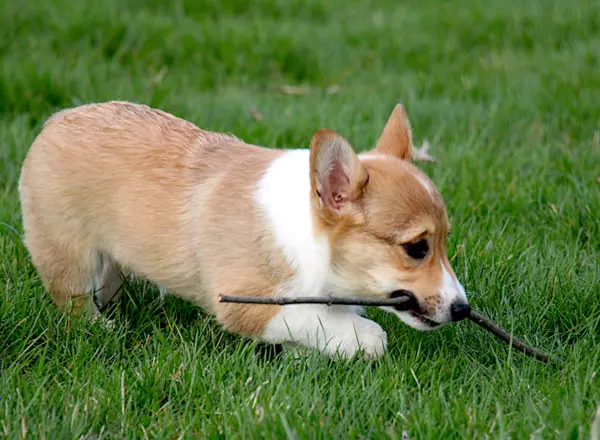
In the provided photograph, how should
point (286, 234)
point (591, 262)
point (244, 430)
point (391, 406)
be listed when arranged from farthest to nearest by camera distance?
point (591, 262) < point (286, 234) < point (391, 406) < point (244, 430)

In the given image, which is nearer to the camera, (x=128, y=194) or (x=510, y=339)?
(x=510, y=339)

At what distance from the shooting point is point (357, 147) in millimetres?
5660

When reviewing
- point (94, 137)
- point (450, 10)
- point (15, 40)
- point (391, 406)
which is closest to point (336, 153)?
point (391, 406)

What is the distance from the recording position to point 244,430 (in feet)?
9.45

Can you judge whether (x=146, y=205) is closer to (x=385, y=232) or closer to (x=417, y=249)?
(x=385, y=232)

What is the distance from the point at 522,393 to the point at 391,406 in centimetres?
49

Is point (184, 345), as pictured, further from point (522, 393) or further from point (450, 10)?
point (450, 10)

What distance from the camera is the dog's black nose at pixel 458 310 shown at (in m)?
3.27

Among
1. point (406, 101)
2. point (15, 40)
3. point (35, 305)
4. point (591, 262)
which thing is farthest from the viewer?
point (15, 40)

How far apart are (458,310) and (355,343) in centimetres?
45

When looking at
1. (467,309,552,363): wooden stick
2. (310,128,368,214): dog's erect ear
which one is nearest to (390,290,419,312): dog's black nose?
(467,309,552,363): wooden stick

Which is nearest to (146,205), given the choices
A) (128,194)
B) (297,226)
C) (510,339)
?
(128,194)

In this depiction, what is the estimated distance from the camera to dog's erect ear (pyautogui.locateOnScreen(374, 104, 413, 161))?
3.75 m

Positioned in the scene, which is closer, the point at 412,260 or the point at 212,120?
the point at 412,260
